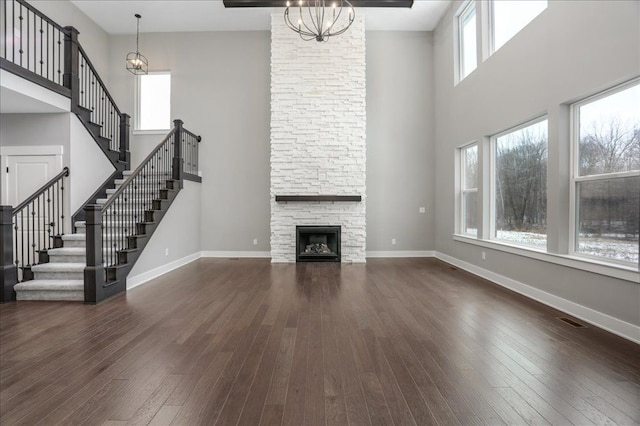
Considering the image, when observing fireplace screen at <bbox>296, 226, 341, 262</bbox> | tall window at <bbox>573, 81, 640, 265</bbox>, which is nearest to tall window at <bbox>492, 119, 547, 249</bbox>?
tall window at <bbox>573, 81, 640, 265</bbox>

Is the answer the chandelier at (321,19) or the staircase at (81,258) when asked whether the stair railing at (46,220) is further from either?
the chandelier at (321,19)

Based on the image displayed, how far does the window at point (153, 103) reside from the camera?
7316 millimetres

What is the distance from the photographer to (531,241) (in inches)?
160

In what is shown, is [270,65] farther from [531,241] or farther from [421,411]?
[421,411]

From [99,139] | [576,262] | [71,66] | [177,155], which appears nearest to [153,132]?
[99,139]

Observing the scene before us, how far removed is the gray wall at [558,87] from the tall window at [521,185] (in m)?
0.24

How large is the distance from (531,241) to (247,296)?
147 inches

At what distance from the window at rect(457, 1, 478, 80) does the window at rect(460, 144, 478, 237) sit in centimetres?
147

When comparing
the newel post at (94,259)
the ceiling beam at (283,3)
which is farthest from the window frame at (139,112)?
the newel post at (94,259)

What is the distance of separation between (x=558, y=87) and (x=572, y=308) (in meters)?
2.34

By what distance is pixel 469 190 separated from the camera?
18.9ft

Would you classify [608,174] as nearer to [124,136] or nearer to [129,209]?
[129,209]

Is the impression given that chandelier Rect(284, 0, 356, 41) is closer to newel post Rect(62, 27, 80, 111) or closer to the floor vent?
newel post Rect(62, 27, 80, 111)

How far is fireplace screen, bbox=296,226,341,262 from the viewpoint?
639 centimetres
